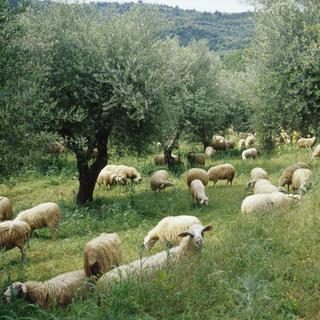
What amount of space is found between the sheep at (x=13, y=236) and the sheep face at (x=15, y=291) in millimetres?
3521

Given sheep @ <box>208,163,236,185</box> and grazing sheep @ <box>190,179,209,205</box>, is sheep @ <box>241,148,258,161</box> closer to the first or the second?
sheep @ <box>208,163,236,185</box>

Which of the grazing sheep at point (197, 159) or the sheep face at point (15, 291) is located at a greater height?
the sheep face at point (15, 291)

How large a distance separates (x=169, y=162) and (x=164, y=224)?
51.4 feet

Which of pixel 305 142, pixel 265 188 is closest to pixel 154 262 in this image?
pixel 265 188

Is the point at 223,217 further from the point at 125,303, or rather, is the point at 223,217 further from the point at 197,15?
the point at 197,15

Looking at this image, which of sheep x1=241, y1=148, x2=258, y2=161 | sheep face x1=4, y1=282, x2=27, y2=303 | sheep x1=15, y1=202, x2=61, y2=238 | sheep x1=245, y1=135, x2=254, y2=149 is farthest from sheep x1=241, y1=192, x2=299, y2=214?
sheep x1=245, y1=135, x2=254, y2=149

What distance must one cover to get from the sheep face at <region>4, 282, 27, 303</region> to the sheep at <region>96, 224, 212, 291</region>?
1196 mm

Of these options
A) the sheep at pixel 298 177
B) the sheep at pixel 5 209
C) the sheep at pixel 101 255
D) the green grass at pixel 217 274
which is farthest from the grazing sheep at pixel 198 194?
the sheep at pixel 101 255

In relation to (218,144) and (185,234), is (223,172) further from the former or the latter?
(218,144)

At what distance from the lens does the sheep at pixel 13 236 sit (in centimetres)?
1051

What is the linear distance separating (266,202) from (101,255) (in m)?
4.44

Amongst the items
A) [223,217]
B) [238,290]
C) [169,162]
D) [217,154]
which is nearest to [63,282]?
[238,290]

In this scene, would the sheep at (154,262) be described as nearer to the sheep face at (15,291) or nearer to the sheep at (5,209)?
the sheep face at (15,291)

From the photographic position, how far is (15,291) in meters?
6.96
